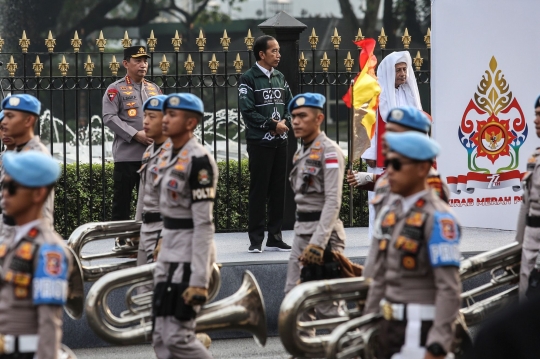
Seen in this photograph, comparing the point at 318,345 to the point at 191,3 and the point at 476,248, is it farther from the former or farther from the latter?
the point at 191,3

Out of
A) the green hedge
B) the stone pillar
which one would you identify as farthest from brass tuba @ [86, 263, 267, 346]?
the stone pillar

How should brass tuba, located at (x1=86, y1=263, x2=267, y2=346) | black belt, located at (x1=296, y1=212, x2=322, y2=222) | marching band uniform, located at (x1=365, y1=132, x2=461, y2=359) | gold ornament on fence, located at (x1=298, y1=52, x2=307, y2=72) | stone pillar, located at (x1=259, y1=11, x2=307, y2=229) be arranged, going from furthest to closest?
gold ornament on fence, located at (x1=298, y1=52, x2=307, y2=72) < stone pillar, located at (x1=259, y1=11, x2=307, y2=229) < black belt, located at (x1=296, y1=212, x2=322, y2=222) < brass tuba, located at (x1=86, y1=263, x2=267, y2=346) < marching band uniform, located at (x1=365, y1=132, x2=461, y2=359)

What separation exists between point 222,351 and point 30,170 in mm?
3920

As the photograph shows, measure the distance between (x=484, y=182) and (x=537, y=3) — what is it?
177 centimetres

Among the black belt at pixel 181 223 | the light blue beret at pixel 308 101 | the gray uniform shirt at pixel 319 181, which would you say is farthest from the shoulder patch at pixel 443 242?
the light blue beret at pixel 308 101

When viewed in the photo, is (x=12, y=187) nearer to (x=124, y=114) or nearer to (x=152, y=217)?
(x=152, y=217)

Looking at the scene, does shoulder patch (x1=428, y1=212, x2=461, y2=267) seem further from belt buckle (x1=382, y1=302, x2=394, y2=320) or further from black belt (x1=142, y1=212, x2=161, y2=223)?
black belt (x1=142, y1=212, x2=161, y2=223)

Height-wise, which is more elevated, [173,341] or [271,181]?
[271,181]

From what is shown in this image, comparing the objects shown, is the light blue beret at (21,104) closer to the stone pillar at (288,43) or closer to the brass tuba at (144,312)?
the brass tuba at (144,312)

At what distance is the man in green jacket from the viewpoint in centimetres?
883

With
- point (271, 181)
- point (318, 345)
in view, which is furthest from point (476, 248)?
point (318, 345)

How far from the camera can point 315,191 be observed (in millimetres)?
6559

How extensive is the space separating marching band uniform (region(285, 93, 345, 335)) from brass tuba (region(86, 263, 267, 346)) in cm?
60

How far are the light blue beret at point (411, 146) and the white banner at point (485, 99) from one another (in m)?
5.40
